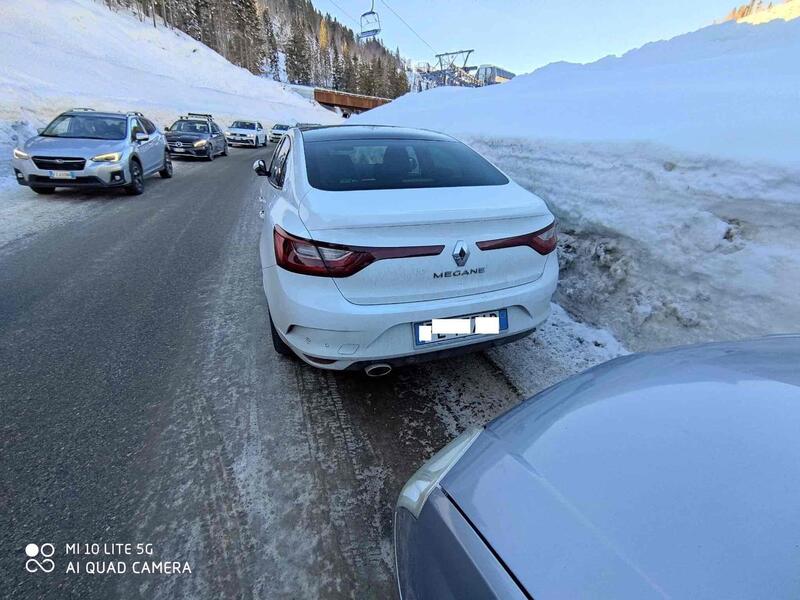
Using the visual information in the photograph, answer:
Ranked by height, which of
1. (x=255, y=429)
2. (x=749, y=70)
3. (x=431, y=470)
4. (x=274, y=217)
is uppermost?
(x=749, y=70)

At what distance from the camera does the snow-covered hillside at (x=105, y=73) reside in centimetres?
1997

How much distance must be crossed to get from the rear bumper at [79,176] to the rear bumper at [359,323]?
7660 millimetres

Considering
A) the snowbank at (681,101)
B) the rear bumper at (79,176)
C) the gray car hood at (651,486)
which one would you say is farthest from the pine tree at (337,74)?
the gray car hood at (651,486)

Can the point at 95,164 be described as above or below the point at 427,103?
below

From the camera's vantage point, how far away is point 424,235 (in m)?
2.29

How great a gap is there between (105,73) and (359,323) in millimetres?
42339

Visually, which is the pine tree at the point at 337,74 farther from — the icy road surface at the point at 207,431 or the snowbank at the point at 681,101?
the icy road surface at the point at 207,431

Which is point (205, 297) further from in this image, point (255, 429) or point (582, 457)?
point (582, 457)

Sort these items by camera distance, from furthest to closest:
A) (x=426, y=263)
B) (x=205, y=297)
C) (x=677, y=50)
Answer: (x=677, y=50)
(x=205, y=297)
(x=426, y=263)

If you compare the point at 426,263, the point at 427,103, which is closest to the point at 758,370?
the point at 426,263

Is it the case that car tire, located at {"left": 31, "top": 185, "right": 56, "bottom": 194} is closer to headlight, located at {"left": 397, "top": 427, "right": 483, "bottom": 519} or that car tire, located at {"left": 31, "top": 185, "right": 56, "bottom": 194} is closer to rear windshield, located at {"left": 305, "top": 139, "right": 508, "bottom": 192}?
rear windshield, located at {"left": 305, "top": 139, "right": 508, "bottom": 192}

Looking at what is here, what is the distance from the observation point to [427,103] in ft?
49.7

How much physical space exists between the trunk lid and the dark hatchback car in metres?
15.5

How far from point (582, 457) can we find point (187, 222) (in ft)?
23.9
